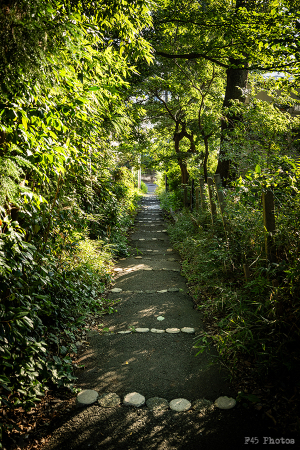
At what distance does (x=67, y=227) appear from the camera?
2.72 meters

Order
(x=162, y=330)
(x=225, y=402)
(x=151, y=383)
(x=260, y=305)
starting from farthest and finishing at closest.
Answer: (x=162, y=330) < (x=260, y=305) < (x=151, y=383) < (x=225, y=402)

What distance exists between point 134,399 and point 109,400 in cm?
21

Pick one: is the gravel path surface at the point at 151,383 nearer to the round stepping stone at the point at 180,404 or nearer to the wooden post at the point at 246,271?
the round stepping stone at the point at 180,404

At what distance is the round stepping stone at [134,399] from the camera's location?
6.99 feet

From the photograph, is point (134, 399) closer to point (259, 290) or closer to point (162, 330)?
point (162, 330)

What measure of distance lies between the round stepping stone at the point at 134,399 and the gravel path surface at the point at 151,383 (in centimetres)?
4

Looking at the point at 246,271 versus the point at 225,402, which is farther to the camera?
the point at 246,271

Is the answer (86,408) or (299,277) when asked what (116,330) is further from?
(299,277)

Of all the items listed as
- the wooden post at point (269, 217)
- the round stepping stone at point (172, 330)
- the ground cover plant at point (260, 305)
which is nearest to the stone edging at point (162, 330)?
the round stepping stone at point (172, 330)

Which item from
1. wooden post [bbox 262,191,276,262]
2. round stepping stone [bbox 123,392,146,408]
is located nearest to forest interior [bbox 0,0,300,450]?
wooden post [bbox 262,191,276,262]

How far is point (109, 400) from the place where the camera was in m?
2.17

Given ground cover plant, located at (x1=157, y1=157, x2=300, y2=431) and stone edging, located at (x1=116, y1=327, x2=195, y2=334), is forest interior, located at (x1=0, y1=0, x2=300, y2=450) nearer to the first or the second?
ground cover plant, located at (x1=157, y1=157, x2=300, y2=431)

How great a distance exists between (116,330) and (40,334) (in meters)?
1.15

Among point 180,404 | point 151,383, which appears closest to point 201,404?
point 180,404
